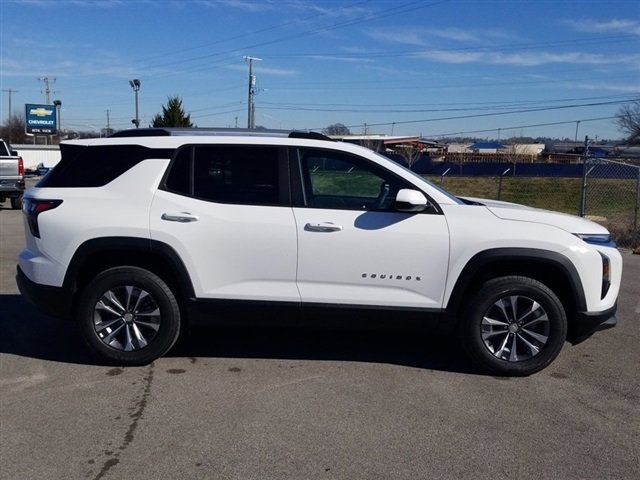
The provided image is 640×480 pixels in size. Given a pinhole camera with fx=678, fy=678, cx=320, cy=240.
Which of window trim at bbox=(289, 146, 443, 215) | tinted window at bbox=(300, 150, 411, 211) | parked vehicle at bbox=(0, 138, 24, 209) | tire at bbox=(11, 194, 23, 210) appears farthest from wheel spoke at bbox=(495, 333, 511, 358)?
tire at bbox=(11, 194, 23, 210)

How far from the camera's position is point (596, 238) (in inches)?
210

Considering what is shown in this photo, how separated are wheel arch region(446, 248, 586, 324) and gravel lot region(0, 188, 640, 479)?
617mm

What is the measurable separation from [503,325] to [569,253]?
2.44ft

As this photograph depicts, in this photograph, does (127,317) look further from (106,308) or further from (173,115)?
(173,115)

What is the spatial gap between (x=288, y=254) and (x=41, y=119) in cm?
9202

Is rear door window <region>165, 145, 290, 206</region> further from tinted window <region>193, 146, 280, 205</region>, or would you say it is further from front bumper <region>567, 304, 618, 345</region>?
front bumper <region>567, 304, 618, 345</region>

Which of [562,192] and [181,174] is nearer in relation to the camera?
[181,174]

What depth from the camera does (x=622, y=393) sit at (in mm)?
5016

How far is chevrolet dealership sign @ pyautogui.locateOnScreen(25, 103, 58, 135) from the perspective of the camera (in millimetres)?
86688

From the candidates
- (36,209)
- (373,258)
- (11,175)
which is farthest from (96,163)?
(11,175)

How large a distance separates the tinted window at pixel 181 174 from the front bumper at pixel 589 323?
126 inches

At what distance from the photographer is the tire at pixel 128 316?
5340 millimetres

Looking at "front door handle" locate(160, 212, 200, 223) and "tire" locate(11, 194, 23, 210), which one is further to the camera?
"tire" locate(11, 194, 23, 210)

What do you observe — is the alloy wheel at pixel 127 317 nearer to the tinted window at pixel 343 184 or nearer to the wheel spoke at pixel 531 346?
the tinted window at pixel 343 184
